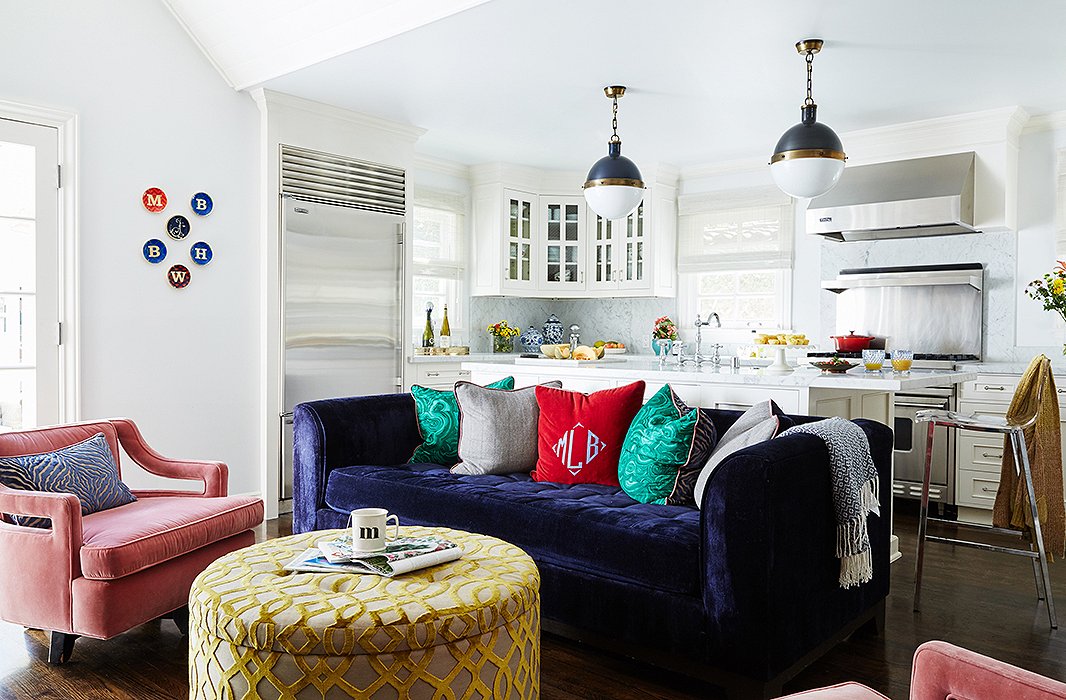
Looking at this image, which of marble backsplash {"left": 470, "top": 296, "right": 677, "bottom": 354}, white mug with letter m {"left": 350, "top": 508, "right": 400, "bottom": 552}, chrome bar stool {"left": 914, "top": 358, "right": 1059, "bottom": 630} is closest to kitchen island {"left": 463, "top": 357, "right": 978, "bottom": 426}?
chrome bar stool {"left": 914, "top": 358, "right": 1059, "bottom": 630}

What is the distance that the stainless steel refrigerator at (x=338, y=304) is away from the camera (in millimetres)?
5031

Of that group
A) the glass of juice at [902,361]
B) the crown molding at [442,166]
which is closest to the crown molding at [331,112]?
the crown molding at [442,166]

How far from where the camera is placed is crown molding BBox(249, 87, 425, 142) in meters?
4.83

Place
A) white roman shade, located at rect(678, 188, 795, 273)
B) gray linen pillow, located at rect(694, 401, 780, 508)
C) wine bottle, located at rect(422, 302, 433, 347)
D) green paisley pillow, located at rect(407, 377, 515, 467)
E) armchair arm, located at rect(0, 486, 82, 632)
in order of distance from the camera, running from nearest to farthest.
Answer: armchair arm, located at rect(0, 486, 82, 632)
gray linen pillow, located at rect(694, 401, 780, 508)
green paisley pillow, located at rect(407, 377, 515, 467)
white roman shade, located at rect(678, 188, 795, 273)
wine bottle, located at rect(422, 302, 433, 347)

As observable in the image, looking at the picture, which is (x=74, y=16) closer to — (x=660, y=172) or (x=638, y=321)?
(x=660, y=172)

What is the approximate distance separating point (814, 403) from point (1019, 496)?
41.7 inches

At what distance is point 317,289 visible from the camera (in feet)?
16.8

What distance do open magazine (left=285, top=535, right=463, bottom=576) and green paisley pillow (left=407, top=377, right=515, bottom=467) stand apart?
1.63 meters

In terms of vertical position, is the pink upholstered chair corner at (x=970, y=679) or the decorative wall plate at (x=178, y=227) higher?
the decorative wall plate at (x=178, y=227)

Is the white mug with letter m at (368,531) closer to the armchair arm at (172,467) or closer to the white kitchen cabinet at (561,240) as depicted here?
the armchair arm at (172,467)

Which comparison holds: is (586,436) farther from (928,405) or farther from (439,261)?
(439,261)

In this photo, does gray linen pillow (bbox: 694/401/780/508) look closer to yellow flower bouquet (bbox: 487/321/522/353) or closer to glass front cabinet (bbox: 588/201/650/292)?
glass front cabinet (bbox: 588/201/650/292)

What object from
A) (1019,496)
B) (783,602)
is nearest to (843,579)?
(783,602)

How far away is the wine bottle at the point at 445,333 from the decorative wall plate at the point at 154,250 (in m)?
2.58
